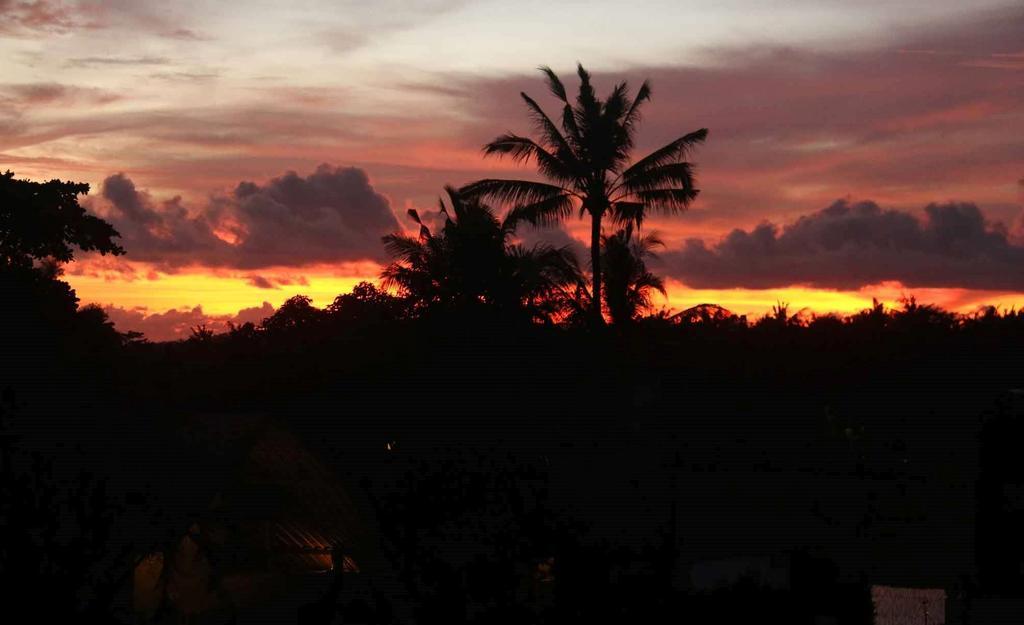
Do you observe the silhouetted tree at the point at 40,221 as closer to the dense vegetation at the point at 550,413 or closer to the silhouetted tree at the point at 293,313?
the dense vegetation at the point at 550,413

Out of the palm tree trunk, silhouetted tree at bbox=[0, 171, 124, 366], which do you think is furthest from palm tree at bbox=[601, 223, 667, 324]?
silhouetted tree at bbox=[0, 171, 124, 366]

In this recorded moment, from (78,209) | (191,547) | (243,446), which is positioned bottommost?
(191,547)

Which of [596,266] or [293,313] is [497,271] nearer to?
[596,266]

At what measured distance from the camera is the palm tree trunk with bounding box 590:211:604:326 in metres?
36.8

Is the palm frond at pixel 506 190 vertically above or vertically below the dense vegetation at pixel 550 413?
above

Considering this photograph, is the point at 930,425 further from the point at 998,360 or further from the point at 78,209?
the point at 78,209

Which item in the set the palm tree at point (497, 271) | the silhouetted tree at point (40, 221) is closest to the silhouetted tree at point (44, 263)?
the silhouetted tree at point (40, 221)

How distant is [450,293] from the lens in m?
37.3

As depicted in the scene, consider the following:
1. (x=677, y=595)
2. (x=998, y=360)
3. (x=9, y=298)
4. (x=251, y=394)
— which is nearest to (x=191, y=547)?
(x=251, y=394)

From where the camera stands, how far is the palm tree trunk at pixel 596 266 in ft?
121

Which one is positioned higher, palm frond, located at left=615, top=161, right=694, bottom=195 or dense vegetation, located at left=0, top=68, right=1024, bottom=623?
palm frond, located at left=615, top=161, right=694, bottom=195

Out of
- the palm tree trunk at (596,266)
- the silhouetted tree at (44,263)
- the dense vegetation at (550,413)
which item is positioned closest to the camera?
the dense vegetation at (550,413)

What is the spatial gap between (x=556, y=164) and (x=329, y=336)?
9979 millimetres

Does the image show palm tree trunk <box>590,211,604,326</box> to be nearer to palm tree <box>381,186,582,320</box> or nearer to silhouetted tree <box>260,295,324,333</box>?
palm tree <box>381,186,582,320</box>
